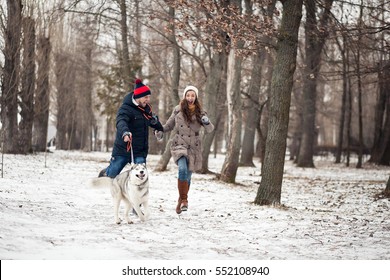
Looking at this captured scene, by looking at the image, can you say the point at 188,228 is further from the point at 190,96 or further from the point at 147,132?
the point at 190,96

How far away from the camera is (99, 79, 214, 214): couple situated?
7.89m

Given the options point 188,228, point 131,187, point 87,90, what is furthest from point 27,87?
point 188,228

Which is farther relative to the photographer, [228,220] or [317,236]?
[228,220]

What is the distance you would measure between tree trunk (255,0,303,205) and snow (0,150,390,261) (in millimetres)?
977

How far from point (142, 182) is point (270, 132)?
3.49 m

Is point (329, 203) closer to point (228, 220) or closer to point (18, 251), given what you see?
point (228, 220)

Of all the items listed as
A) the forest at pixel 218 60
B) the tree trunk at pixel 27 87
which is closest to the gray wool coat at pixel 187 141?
the forest at pixel 218 60

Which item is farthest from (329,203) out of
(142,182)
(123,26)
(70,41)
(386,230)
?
(70,41)

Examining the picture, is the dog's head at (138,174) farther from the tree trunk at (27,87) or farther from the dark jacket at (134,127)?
the tree trunk at (27,87)

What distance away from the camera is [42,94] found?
26.9m

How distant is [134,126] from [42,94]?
2053 cm

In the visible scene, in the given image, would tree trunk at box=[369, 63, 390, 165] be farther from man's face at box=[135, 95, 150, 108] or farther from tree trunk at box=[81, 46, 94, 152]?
man's face at box=[135, 95, 150, 108]

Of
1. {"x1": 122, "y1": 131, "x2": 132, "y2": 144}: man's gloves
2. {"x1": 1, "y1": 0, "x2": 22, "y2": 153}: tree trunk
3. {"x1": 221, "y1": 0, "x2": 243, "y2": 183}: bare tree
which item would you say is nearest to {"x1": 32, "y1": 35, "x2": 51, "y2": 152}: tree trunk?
{"x1": 1, "y1": 0, "x2": 22, "y2": 153}: tree trunk

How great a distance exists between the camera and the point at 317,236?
23.2 feet
